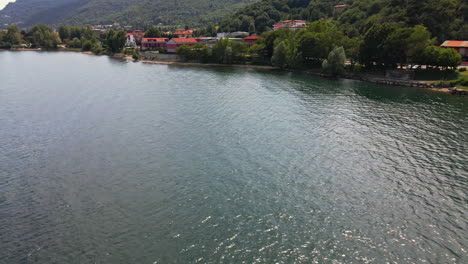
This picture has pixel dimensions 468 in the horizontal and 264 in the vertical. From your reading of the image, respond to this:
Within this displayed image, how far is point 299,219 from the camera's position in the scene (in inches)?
862

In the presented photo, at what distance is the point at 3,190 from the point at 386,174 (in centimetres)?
3426

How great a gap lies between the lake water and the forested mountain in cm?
4094

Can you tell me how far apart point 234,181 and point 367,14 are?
400 ft

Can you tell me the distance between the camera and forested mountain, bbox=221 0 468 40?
82188 mm

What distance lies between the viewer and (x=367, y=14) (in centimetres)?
12275

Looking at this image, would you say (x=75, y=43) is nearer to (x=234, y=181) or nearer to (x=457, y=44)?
(x=457, y=44)

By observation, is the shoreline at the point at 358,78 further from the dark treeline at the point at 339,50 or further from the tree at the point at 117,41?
the tree at the point at 117,41

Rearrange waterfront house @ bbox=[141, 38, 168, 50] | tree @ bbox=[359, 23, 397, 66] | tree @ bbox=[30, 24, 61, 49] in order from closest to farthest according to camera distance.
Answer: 1. tree @ bbox=[359, 23, 397, 66]
2. waterfront house @ bbox=[141, 38, 168, 50]
3. tree @ bbox=[30, 24, 61, 49]

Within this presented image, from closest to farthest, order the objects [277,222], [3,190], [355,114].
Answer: [277,222] → [3,190] → [355,114]

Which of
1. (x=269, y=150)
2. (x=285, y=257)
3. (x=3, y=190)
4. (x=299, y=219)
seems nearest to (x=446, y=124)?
(x=269, y=150)

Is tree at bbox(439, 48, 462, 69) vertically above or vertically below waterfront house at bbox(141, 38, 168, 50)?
below

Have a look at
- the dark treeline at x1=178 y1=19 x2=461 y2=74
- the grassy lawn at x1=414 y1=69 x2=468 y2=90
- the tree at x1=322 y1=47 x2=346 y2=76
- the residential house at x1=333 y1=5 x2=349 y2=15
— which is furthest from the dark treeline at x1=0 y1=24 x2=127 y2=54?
the grassy lawn at x1=414 y1=69 x2=468 y2=90

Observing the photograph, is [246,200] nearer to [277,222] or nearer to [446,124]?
[277,222]

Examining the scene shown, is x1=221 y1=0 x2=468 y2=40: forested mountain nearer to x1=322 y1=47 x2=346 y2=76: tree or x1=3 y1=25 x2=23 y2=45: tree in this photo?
x1=322 y1=47 x2=346 y2=76: tree
